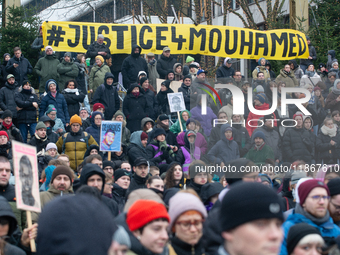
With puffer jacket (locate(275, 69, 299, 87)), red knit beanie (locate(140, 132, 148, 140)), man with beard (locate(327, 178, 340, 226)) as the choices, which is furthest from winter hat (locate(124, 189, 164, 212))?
puffer jacket (locate(275, 69, 299, 87))

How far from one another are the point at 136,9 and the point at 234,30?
10540 mm

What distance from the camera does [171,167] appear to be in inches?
284

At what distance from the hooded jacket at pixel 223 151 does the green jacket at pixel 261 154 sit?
267 millimetres

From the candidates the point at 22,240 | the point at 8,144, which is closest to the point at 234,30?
the point at 8,144

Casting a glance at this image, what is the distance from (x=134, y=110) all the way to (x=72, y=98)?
158 centimetres

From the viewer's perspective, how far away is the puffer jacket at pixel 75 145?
30.5 feet

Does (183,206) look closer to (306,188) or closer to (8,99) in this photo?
(306,188)

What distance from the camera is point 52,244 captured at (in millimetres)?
1646

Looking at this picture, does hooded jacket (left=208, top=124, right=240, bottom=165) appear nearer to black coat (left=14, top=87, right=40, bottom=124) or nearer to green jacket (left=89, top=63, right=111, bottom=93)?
black coat (left=14, top=87, right=40, bottom=124)

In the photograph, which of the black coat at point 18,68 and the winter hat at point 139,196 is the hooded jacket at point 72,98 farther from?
the winter hat at point 139,196

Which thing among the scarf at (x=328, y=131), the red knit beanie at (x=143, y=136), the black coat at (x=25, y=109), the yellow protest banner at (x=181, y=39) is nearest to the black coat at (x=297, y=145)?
the scarf at (x=328, y=131)

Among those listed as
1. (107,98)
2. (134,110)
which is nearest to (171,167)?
(134,110)

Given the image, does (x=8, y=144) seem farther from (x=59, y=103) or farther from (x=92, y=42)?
(x=92, y=42)

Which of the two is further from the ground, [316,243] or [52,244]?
[52,244]
